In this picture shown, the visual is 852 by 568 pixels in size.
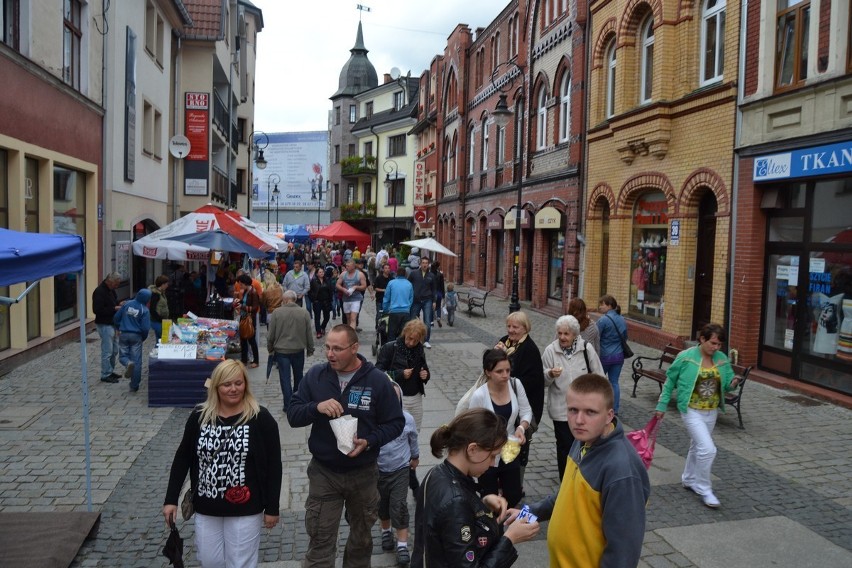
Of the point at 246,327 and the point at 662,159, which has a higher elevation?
the point at 662,159

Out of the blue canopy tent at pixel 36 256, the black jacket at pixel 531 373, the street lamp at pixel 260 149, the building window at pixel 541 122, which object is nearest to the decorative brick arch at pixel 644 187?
the building window at pixel 541 122

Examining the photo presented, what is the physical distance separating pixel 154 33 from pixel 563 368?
728 inches

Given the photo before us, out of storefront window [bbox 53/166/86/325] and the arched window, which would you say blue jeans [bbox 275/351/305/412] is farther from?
the arched window

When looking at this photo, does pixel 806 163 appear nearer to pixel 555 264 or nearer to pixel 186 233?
pixel 186 233

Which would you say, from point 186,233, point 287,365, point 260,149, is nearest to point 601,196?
point 186,233

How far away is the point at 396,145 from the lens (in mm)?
50812

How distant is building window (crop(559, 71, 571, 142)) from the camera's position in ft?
66.8

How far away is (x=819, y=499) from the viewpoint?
6371 millimetres

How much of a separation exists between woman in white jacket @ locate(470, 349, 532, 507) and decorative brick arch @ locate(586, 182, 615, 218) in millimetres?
12480

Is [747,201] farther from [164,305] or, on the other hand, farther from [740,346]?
[164,305]

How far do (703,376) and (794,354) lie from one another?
584 cm

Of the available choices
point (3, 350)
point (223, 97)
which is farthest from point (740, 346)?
point (223, 97)

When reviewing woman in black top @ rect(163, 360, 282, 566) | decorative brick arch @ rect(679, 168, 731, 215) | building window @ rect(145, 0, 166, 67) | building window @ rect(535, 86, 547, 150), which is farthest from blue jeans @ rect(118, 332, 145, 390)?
building window @ rect(535, 86, 547, 150)

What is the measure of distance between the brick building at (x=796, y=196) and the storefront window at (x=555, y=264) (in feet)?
28.2
